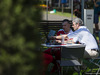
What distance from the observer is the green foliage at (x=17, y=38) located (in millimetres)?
1429

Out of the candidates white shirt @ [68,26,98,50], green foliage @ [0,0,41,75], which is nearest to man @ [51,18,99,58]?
white shirt @ [68,26,98,50]

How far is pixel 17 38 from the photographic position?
143cm

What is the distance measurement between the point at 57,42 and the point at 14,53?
370 centimetres

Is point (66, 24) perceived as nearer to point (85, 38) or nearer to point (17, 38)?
point (85, 38)

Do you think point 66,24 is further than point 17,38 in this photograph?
Yes

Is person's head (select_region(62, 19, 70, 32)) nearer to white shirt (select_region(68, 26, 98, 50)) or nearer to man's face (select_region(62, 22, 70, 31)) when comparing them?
man's face (select_region(62, 22, 70, 31))

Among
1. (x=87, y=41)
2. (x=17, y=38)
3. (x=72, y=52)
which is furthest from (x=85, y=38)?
(x=17, y=38)

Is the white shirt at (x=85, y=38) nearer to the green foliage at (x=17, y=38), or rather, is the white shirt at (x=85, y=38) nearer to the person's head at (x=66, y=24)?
the person's head at (x=66, y=24)

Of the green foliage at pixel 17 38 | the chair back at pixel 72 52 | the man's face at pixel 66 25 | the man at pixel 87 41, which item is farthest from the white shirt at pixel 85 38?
the green foliage at pixel 17 38

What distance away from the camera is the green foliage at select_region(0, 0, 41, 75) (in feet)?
4.69

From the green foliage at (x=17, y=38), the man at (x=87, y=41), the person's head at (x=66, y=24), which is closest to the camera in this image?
the green foliage at (x=17, y=38)

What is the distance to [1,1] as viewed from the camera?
144cm

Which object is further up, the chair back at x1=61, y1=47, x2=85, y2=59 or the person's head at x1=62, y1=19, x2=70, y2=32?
the person's head at x1=62, y1=19, x2=70, y2=32

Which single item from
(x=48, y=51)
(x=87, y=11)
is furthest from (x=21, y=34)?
(x=87, y=11)
